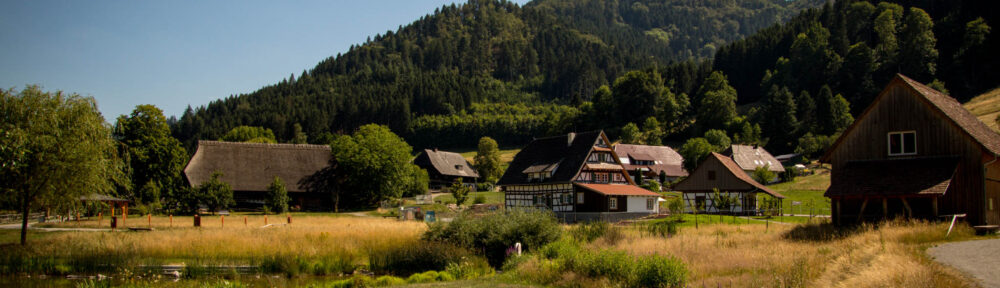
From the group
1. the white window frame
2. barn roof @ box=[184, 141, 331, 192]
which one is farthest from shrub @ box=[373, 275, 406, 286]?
barn roof @ box=[184, 141, 331, 192]

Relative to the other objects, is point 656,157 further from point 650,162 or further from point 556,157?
point 556,157

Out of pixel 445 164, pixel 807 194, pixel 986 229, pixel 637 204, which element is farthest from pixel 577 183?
pixel 445 164

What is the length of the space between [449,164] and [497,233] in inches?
2605

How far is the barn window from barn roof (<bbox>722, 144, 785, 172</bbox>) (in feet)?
150

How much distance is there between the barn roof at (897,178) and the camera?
927 inches

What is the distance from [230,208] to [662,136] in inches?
3324

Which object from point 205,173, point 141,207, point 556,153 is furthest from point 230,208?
point 556,153

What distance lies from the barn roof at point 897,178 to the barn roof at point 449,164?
62964mm

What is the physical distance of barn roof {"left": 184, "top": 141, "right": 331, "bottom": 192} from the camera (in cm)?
5400

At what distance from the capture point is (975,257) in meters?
15.5

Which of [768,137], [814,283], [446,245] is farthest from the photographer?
[768,137]

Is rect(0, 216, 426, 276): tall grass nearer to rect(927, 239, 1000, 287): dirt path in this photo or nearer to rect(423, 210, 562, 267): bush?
rect(423, 210, 562, 267): bush

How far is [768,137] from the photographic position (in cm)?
10300

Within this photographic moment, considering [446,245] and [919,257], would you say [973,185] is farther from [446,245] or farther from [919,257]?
[446,245]
